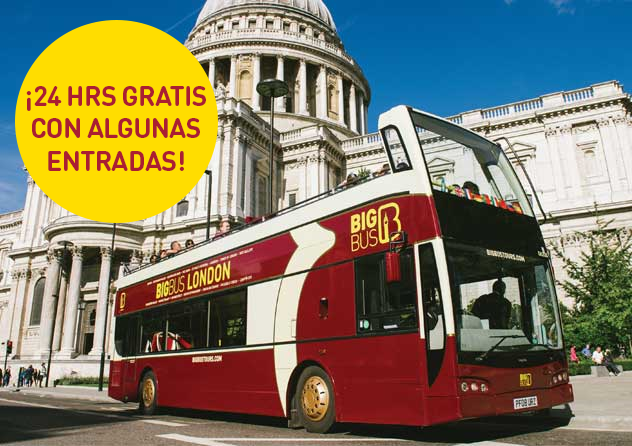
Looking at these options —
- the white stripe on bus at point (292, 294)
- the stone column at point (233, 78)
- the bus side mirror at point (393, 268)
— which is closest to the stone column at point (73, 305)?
the stone column at point (233, 78)

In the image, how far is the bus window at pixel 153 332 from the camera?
40.4 ft

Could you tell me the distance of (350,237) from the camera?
Answer: 7902 millimetres

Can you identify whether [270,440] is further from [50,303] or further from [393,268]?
[50,303]

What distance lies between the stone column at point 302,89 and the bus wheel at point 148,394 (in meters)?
42.1

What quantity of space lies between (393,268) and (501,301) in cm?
179

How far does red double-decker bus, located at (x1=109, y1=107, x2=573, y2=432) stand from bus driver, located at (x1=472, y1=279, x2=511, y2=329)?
0.07ft

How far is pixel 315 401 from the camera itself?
799cm

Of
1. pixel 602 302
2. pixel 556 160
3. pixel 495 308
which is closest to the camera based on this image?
pixel 495 308

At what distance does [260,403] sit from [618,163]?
110 ft

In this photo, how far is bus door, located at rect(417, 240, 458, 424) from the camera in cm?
621

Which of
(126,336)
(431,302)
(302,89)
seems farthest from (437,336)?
(302,89)

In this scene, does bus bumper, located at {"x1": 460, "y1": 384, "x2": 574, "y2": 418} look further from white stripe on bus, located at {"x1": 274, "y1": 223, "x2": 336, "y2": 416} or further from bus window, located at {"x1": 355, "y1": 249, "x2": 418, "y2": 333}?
white stripe on bus, located at {"x1": 274, "y1": 223, "x2": 336, "y2": 416}

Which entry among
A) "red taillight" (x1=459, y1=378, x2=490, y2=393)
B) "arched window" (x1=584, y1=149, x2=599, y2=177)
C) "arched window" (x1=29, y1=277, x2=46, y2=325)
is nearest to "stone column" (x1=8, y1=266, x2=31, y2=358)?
"arched window" (x1=29, y1=277, x2=46, y2=325)

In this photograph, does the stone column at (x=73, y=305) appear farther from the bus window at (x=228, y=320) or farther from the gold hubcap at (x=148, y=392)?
the bus window at (x=228, y=320)
